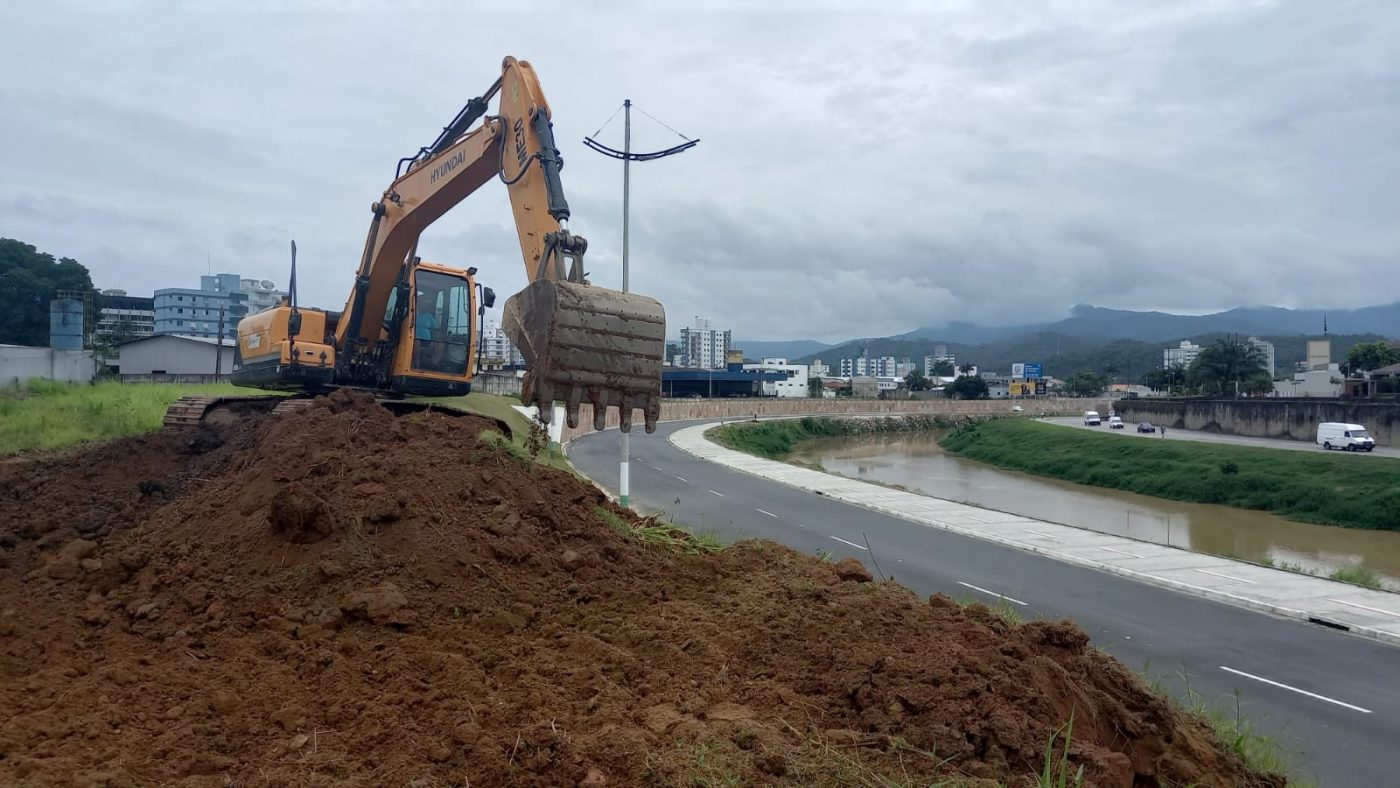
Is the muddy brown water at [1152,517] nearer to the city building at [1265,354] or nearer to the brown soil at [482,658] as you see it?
the brown soil at [482,658]

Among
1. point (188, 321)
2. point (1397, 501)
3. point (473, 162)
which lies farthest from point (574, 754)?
point (188, 321)

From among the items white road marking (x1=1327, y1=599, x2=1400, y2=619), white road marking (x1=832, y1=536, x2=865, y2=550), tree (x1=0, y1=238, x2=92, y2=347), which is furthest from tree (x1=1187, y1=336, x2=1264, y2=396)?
tree (x1=0, y1=238, x2=92, y2=347)

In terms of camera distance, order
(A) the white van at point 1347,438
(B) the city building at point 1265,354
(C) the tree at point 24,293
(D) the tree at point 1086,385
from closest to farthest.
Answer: (A) the white van at point 1347,438 → (C) the tree at point 24,293 → (B) the city building at point 1265,354 → (D) the tree at point 1086,385

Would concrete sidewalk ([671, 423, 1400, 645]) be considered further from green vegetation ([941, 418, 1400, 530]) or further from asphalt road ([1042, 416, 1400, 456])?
asphalt road ([1042, 416, 1400, 456])

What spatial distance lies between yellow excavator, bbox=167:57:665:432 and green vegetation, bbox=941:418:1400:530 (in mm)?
30845

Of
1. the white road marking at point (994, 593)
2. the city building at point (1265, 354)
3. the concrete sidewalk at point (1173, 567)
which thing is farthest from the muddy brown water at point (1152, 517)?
the city building at point (1265, 354)

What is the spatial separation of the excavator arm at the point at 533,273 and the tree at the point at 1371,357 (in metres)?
88.4

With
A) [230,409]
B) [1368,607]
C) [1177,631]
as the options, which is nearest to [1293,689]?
[1177,631]

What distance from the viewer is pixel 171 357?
44812 mm

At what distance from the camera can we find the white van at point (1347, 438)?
3788cm

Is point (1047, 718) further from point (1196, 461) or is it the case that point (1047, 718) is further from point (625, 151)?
point (1196, 461)

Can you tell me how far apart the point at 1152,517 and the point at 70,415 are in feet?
105

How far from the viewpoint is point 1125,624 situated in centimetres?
1163

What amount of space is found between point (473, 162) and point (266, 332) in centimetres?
519
